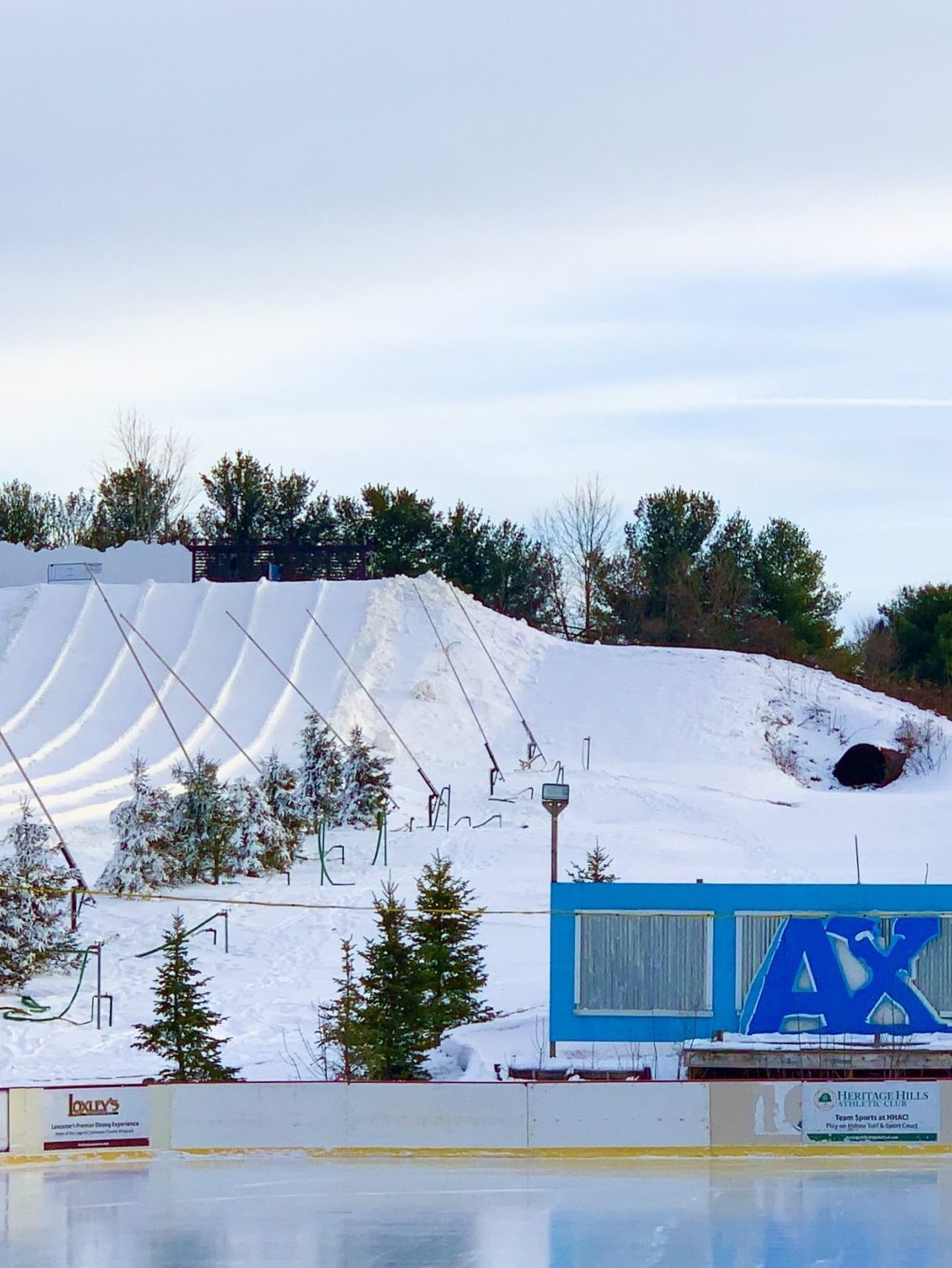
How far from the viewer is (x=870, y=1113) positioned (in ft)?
42.9

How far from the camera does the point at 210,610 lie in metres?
38.0

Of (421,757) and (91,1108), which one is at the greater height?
(421,757)

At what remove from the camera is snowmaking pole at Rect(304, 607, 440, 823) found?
27.0m

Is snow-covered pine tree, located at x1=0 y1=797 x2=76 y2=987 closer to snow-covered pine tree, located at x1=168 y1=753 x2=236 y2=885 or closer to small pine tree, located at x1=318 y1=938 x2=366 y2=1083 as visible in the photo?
snow-covered pine tree, located at x1=168 y1=753 x2=236 y2=885

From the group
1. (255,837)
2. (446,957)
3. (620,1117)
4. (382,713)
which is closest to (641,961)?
(620,1117)

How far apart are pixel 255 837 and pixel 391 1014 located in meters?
8.42

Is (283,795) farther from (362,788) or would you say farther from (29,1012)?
(29,1012)

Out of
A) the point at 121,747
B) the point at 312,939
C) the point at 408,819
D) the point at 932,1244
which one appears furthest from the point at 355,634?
the point at 932,1244

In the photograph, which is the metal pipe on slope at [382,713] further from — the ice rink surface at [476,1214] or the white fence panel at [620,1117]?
the ice rink surface at [476,1214]

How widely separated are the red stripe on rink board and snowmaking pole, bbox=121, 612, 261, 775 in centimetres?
Result: 1285

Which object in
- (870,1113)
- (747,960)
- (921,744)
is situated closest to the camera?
(870,1113)

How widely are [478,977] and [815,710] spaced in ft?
69.0

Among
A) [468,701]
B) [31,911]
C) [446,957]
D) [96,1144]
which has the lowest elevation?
[96,1144]

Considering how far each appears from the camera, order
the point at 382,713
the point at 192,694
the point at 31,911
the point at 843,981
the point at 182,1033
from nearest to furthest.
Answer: the point at 182,1033 → the point at 843,981 → the point at 31,911 → the point at 192,694 → the point at 382,713
